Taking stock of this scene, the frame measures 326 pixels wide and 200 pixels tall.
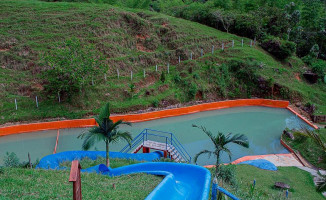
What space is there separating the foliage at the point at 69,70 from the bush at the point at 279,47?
18.8m

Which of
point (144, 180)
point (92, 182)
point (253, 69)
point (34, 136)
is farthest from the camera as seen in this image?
point (253, 69)

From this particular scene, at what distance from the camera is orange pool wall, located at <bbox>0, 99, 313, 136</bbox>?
2009 cm

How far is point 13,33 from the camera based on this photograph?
90.5 feet

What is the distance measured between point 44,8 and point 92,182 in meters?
27.8

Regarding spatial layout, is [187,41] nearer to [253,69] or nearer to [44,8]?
[253,69]

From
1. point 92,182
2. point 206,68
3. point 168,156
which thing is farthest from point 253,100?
point 92,182

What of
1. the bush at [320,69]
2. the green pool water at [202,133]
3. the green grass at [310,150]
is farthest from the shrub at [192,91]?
the bush at [320,69]

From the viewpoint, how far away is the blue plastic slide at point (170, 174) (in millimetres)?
9857

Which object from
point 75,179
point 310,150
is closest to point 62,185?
point 75,179

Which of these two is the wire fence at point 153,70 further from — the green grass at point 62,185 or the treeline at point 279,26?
the green grass at point 62,185

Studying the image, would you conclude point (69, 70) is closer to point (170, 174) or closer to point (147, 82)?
point (147, 82)

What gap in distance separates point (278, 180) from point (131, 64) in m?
17.5

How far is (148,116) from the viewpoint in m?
22.9

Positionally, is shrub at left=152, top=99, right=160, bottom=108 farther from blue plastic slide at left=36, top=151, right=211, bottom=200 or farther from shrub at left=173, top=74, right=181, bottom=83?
blue plastic slide at left=36, top=151, right=211, bottom=200
